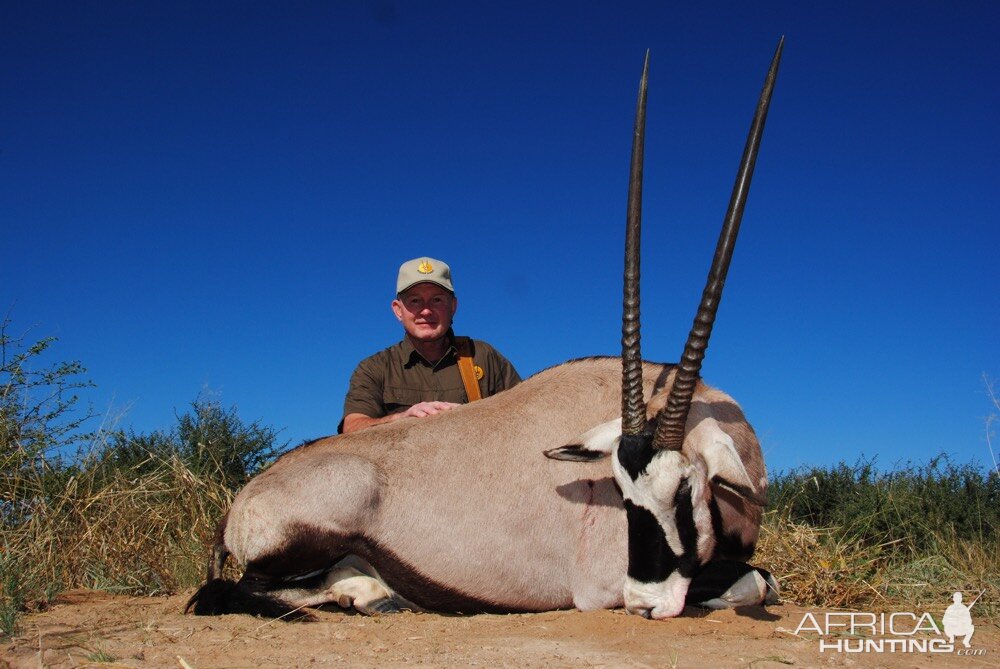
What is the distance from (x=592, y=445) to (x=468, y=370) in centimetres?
245

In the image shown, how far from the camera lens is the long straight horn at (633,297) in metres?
4.34

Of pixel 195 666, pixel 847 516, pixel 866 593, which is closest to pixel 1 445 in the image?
pixel 195 666

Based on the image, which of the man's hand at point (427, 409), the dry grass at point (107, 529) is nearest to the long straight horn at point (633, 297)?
the man's hand at point (427, 409)

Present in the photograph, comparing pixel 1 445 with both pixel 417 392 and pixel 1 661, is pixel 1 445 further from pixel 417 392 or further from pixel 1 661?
pixel 1 661

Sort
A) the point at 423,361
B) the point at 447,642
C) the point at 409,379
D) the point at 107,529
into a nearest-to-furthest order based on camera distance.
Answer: the point at 447,642, the point at 107,529, the point at 409,379, the point at 423,361

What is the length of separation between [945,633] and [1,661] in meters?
4.34

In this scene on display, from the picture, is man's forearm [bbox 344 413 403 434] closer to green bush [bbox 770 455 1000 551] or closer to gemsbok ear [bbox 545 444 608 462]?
gemsbok ear [bbox 545 444 608 462]

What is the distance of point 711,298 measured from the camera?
4297 millimetres

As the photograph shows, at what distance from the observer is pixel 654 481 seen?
161 inches

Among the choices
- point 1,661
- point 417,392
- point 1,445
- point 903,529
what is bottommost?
point 1,661

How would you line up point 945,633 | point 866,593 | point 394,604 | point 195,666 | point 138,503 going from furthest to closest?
1. point 138,503
2. point 866,593
3. point 394,604
4. point 945,633
5. point 195,666

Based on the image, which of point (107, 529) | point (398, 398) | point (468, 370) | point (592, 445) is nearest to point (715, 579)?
point (592, 445)

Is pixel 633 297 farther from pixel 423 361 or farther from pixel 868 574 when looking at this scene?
pixel 868 574

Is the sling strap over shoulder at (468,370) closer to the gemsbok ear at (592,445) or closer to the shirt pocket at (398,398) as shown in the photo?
the shirt pocket at (398,398)
